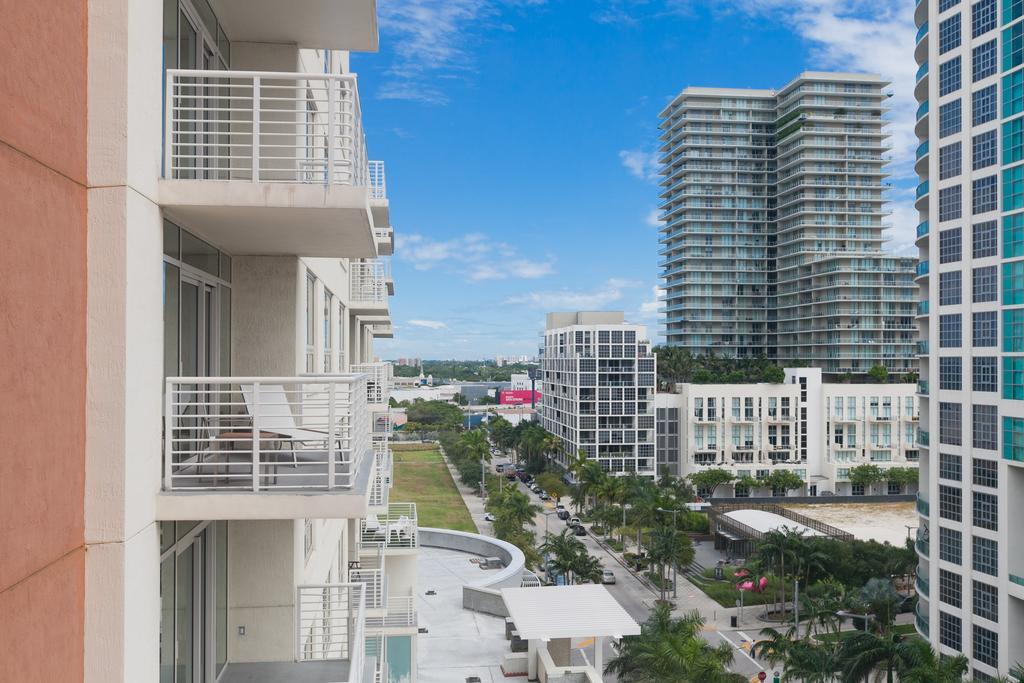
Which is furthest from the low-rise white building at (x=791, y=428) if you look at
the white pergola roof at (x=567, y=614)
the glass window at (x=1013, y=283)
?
the white pergola roof at (x=567, y=614)

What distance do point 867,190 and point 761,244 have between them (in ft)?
59.8

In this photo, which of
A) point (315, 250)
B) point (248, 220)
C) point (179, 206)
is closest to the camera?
point (179, 206)

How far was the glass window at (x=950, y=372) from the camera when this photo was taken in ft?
113

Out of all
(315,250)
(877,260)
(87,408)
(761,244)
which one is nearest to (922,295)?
(315,250)

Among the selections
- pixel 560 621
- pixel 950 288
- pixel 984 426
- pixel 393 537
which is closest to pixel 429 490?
pixel 950 288

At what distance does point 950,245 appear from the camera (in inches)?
1384

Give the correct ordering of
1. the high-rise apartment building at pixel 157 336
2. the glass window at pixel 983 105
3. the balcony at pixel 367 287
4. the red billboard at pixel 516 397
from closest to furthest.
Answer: the high-rise apartment building at pixel 157 336
the balcony at pixel 367 287
the glass window at pixel 983 105
the red billboard at pixel 516 397

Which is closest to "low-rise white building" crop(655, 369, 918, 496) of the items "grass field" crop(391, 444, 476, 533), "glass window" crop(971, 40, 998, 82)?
"grass field" crop(391, 444, 476, 533)

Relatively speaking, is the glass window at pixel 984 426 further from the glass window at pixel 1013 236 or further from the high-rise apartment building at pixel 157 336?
the high-rise apartment building at pixel 157 336

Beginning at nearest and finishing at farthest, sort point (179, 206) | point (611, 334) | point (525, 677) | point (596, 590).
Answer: point (179, 206) < point (525, 677) < point (596, 590) < point (611, 334)

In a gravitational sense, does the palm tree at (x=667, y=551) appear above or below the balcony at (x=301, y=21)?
below

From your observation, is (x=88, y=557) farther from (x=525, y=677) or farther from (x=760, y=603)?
(x=760, y=603)

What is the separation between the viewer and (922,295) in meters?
40.2

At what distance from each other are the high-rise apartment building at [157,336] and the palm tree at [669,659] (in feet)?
67.5
